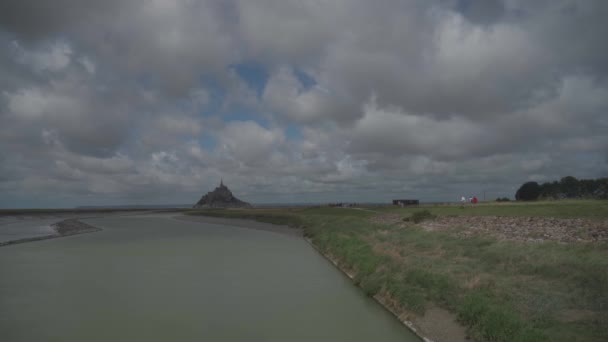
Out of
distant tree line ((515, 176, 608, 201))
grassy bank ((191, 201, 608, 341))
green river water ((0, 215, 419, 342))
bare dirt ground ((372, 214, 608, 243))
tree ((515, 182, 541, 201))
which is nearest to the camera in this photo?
grassy bank ((191, 201, 608, 341))

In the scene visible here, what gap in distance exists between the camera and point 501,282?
58.2 ft

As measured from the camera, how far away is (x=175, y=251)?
44.4 meters

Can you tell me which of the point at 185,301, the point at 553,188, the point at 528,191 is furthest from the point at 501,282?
the point at 553,188

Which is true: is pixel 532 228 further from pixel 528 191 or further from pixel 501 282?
pixel 528 191

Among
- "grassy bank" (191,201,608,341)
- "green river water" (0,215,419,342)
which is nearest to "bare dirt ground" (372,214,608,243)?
"grassy bank" (191,201,608,341)

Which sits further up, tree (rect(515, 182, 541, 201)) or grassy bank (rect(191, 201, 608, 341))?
tree (rect(515, 182, 541, 201))

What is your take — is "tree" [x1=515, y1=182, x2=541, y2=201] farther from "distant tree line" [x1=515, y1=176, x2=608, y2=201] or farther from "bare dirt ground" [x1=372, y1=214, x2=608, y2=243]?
"bare dirt ground" [x1=372, y1=214, x2=608, y2=243]

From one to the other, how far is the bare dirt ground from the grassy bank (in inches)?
74.9

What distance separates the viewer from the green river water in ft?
53.9

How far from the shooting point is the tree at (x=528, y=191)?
80.6 meters

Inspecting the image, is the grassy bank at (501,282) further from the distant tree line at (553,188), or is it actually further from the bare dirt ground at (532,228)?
the distant tree line at (553,188)

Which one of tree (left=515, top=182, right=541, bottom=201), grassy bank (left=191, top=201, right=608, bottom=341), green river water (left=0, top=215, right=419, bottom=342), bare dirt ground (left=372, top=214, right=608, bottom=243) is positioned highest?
tree (left=515, top=182, right=541, bottom=201)

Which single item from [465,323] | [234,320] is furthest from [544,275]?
[234,320]

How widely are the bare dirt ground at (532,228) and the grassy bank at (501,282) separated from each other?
1903mm
